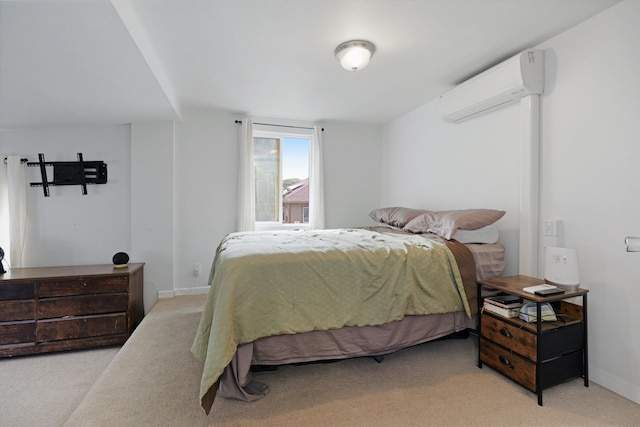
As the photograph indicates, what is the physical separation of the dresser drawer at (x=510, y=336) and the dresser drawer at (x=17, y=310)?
11.5 feet

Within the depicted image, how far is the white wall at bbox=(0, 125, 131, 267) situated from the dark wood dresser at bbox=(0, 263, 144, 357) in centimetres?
65

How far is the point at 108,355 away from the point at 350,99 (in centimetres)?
341

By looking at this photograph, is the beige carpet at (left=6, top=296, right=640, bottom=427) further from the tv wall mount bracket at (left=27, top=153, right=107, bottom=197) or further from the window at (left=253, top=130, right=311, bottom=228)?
the window at (left=253, top=130, right=311, bottom=228)

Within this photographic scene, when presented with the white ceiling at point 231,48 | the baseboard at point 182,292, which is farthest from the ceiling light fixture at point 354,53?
the baseboard at point 182,292

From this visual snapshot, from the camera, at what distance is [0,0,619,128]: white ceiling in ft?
5.66

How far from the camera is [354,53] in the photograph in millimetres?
2211

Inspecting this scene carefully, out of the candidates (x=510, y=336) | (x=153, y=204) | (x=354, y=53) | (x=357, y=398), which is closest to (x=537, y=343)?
(x=510, y=336)

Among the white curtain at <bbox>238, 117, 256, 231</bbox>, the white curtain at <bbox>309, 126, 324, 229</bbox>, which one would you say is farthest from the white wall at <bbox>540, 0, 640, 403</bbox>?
the white curtain at <bbox>238, 117, 256, 231</bbox>

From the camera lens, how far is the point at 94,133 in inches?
132

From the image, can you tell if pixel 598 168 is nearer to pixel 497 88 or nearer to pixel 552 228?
pixel 552 228

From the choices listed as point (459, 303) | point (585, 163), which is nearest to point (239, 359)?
point (459, 303)

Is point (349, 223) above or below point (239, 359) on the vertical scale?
above

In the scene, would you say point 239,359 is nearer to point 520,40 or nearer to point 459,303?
point 459,303

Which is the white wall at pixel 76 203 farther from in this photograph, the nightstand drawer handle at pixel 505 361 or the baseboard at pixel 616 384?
the baseboard at pixel 616 384
